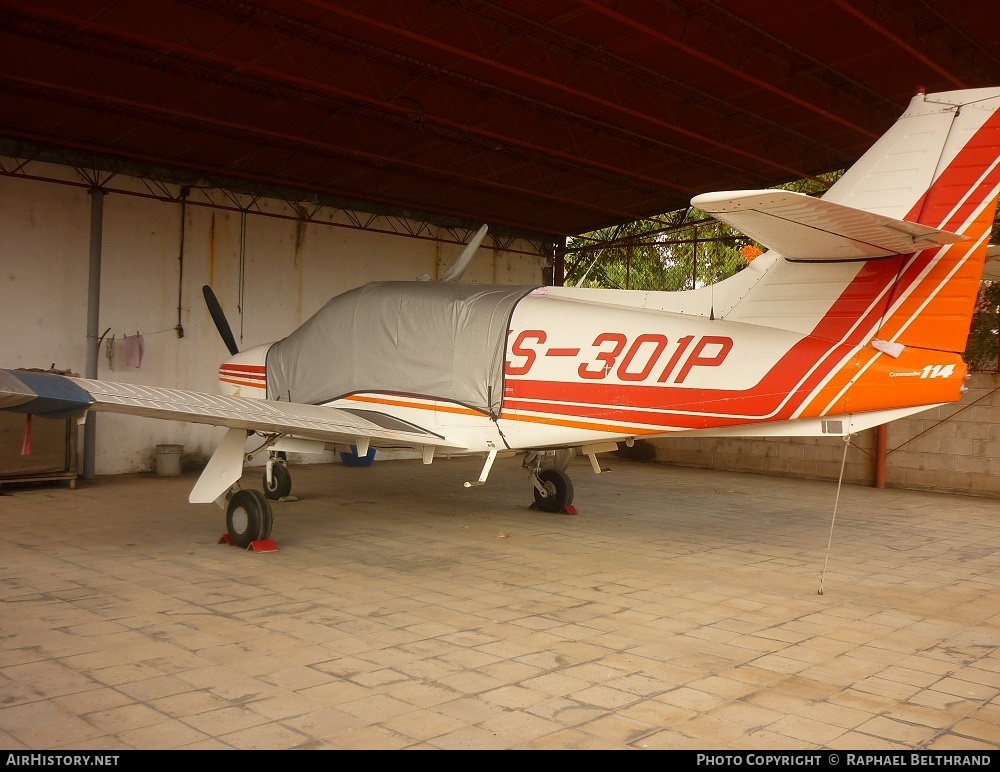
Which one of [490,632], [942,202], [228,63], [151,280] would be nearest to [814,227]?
[942,202]

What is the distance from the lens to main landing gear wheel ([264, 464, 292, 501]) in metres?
11.6

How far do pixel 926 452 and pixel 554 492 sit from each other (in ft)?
27.0

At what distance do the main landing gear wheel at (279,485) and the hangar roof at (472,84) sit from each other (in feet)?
17.8

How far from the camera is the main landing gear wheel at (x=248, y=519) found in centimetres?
823

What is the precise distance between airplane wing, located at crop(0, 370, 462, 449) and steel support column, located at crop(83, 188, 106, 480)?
21.8ft

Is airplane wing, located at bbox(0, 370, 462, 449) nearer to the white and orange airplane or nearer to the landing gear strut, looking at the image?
the white and orange airplane

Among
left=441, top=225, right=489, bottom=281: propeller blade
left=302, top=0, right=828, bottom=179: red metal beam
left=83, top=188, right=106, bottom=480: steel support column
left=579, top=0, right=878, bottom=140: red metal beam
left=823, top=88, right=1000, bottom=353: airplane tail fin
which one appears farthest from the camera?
left=83, top=188, right=106, bottom=480: steel support column

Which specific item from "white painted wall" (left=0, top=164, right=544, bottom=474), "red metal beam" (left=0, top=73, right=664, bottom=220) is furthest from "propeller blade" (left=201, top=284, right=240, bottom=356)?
"white painted wall" (left=0, top=164, right=544, bottom=474)

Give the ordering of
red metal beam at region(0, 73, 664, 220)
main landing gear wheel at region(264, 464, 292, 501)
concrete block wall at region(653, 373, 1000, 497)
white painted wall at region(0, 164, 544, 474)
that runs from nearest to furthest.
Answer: red metal beam at region(0, 73, 664, 220), main landing gear wheel at region(264, 464, 292, 501), white painted wall at region(0, 164, 544, 474), concrete block wall at region(653, 373, 1000, 497)

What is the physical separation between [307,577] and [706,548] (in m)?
4.39

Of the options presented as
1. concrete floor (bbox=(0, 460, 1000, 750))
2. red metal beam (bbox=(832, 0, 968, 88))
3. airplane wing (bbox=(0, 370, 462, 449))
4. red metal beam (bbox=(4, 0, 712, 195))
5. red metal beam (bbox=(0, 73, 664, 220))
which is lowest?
concrete floor (bbox=(0, 460, 1000, 750))

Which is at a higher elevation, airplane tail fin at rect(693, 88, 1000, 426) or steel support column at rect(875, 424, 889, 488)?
airplane tail fin at rect(693, 88, 1000, 426)
